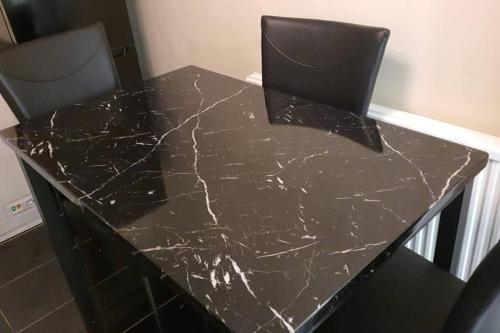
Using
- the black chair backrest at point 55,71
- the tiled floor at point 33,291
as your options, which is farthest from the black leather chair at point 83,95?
the tiled floor at point 33,291

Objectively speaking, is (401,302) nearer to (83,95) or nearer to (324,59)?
(324,59)

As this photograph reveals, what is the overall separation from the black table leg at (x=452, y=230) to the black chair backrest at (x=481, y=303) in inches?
17.9

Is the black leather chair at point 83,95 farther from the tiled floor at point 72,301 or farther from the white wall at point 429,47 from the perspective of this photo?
the white wall at point 429,47

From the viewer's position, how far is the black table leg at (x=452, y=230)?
3.55 ft

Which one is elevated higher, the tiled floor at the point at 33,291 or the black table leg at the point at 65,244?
the black table leg at the point at 65,244

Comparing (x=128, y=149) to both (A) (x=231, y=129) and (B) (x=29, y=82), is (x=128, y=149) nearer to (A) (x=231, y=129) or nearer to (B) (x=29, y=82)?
(A) (x=231, y=129)

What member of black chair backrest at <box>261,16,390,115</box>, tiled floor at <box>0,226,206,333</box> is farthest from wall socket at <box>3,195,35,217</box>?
black chair backrest at <box>261,16,390,115</box>

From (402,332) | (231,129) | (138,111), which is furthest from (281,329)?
(138,111)

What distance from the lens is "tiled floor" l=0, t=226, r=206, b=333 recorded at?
5.54ft

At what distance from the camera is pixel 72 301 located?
1822mm

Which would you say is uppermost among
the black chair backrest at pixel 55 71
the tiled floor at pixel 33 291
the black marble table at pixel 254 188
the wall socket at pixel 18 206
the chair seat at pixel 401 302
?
the black chair backrest at pixel 55 71

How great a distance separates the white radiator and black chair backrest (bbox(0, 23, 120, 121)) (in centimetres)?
106

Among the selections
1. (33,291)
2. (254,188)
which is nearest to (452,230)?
(254,188)

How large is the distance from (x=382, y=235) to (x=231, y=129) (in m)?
0.56
